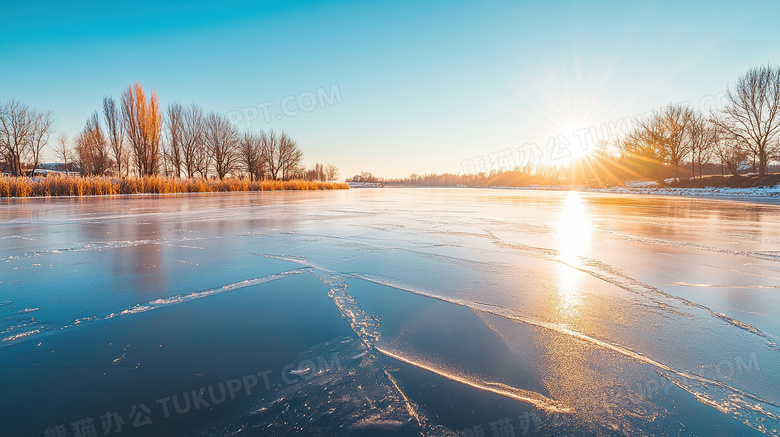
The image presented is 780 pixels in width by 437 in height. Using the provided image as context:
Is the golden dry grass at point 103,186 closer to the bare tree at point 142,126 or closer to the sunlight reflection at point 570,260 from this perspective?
the bare tree at point 142,126

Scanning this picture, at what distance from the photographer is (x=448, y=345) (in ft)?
4.86

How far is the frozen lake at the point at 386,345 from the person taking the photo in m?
1.02

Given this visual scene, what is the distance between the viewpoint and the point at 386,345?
1.48 m

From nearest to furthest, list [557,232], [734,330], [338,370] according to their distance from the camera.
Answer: [338,370] < [734,330] < [557,232]

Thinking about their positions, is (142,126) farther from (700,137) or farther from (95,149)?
(700,137)

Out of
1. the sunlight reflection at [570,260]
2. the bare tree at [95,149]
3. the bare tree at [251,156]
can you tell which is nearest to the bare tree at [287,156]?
the bare tree at [251,156]

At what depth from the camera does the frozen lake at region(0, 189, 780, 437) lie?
1.02 m

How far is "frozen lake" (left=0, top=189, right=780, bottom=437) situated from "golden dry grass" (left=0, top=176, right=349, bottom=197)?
14563 millimetres

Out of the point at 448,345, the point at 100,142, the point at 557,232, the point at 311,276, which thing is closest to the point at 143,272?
the point at 311,276

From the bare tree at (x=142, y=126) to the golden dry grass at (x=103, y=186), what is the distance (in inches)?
237

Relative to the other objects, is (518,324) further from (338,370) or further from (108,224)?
(108,224)

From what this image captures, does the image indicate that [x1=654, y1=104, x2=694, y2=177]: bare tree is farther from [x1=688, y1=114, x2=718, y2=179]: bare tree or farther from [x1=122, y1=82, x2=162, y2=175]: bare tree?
[x1=122, y1=82, x2=162, y2=175]: bare tree

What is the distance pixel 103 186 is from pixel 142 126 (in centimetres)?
1145

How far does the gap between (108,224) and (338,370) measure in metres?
5.95
